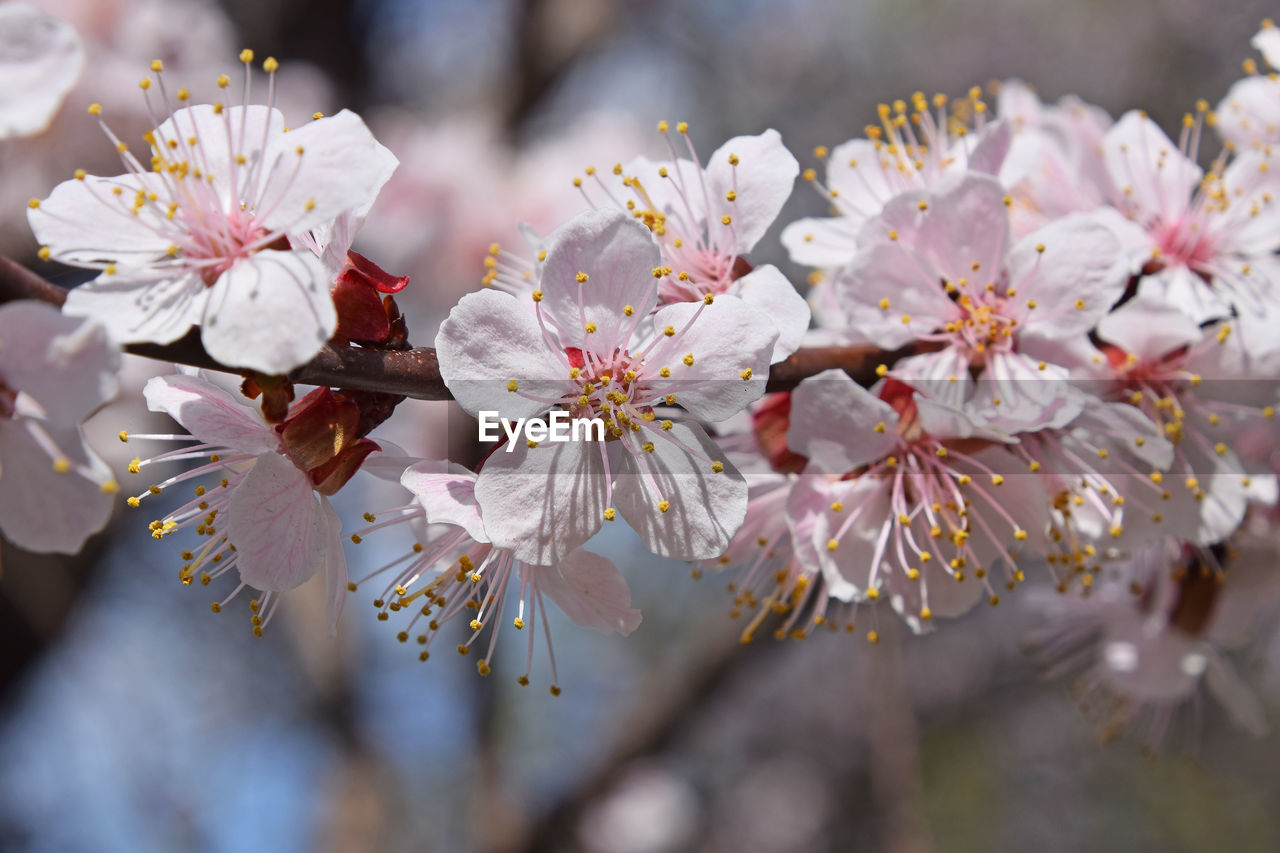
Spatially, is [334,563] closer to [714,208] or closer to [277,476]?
[277,476]

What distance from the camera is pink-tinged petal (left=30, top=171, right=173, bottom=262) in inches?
35.2

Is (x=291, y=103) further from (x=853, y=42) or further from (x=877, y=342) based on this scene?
(x=853, y=42)

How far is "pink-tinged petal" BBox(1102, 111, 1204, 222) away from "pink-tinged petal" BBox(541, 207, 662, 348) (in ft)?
2.73

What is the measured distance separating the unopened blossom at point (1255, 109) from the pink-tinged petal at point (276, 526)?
4.68 ft

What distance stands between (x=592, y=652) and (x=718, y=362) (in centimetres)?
586

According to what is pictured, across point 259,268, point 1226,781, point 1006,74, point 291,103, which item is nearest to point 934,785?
point 1226,781

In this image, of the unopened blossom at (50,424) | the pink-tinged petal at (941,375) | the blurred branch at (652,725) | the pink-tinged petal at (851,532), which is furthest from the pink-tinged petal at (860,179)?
the blurred branch at (652,725)

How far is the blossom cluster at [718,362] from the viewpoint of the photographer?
897 millimetres

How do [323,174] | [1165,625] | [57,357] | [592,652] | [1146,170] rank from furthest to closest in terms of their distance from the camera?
[592,652] → [1165,625] → [1146,170] → [323,174] → [57,357]

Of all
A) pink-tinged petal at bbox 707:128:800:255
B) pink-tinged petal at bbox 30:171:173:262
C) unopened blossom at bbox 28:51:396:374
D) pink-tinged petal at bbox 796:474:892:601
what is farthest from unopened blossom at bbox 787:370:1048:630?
pink-tinged petal at bbox 30:171:173:262

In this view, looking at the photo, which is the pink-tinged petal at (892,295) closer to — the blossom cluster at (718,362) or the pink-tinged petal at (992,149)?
the blossom cluster at (718,362)

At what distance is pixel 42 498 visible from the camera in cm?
83

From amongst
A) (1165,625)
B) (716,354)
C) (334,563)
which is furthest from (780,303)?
(1165,625)

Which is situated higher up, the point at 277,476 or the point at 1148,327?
the point at 277,476
